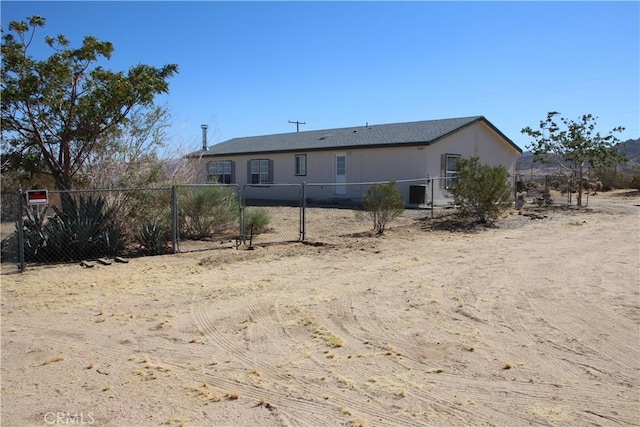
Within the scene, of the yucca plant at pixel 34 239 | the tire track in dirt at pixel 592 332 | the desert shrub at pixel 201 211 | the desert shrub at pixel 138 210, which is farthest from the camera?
the desert shrub at pixel 201 211

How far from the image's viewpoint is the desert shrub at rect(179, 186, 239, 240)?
13258 mm

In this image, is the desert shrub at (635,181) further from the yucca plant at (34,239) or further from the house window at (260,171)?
the yucca plant at (34,239)

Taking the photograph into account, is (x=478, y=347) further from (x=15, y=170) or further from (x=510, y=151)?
(x=510, y=151)

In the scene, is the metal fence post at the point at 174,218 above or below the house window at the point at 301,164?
below

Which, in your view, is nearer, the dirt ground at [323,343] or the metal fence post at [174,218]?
the dirt ground at [323,343]

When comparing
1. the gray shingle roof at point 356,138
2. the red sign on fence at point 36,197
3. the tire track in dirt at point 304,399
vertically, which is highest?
the gray shingle roof at point 356,138

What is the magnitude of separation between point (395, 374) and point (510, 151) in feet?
85.5

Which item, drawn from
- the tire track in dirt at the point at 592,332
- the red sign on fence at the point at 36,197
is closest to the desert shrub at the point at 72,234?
the red sign on fence at the point at 36,197

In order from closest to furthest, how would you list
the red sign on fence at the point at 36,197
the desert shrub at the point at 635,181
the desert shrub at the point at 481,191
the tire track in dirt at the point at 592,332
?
the tire track in dirt at the point at 592,332
the red sign on fence at the point at 36,197
the desert shrub at the point at 481,191
the desert shrub at the point at 635,181

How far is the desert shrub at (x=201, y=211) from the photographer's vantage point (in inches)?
522

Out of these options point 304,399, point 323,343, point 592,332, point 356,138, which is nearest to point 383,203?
point 592,332

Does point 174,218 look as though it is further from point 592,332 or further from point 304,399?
point 592,332

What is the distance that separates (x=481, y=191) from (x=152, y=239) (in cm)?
1025

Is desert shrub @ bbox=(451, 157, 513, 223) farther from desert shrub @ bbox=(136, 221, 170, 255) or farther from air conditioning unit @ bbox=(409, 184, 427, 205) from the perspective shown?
desert shrub @ bbox=(136, 221, 170, 255)
